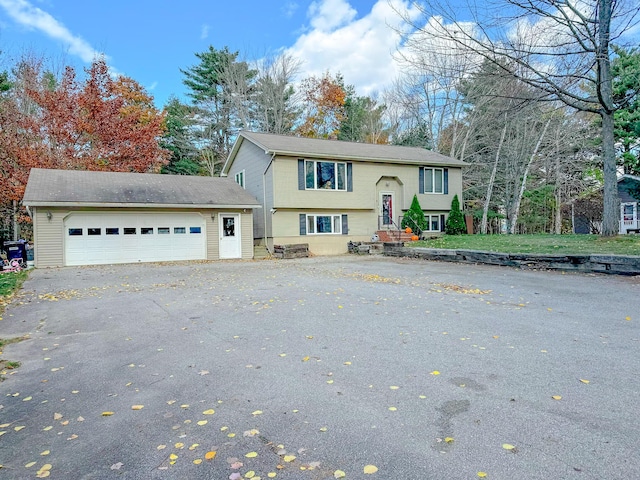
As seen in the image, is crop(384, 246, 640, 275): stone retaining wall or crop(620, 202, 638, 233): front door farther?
crop(620, 202, 638, 233): front door

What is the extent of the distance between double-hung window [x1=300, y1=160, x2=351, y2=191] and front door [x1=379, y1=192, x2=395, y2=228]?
96.6 inches

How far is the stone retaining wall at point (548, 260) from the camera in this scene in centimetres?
920

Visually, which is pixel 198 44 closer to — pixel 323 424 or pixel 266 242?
pixel 266 242

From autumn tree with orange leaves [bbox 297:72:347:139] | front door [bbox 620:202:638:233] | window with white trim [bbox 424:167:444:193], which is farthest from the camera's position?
autumn tree with orange leaves [bbox 297:72:347:139]

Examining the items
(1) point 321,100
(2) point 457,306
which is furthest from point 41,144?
(2) point 457,306

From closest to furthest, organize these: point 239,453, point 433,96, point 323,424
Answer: point 239,453, point 323,424, point 433,96

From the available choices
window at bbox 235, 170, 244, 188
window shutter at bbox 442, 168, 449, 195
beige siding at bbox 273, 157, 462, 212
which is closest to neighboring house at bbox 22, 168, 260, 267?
beige siding at bbox 273, 157, 462, 212

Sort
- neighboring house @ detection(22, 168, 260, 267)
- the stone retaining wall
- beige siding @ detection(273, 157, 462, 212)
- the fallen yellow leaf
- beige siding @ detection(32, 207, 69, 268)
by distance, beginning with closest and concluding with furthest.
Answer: the fallen yellow leaf, the stone retaining wall, beige siding @ detection(32, 207, 69, 268), neighboring house @ detection(22, 168, 260, 267), beige siding @ detection(273, 157, 462, 212)

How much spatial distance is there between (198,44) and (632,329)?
110 ft

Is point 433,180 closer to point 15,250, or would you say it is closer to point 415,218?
point 415,218

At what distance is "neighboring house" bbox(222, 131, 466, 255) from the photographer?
1811cm

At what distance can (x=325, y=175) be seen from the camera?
1905 cm

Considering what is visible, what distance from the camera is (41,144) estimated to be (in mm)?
21562

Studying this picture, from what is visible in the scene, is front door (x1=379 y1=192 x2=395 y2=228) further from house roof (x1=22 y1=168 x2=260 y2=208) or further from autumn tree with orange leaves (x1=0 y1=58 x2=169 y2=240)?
autumn tree with orange leaves (x1=0 y1=58 x2=169 y2=240)
